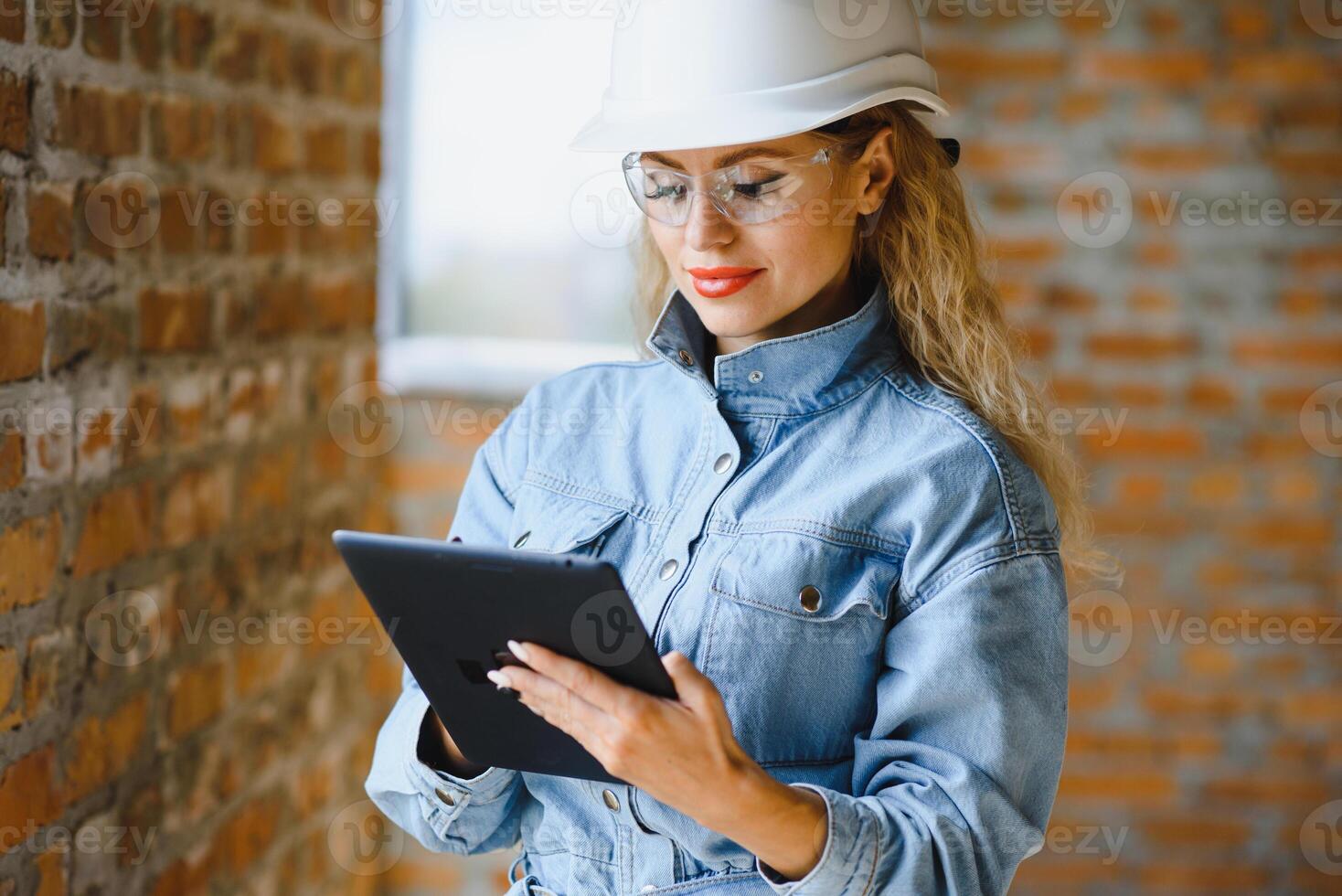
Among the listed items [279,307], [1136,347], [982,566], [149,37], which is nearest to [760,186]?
[982,566]

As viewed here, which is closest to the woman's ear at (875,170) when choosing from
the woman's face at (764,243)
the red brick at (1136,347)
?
the woman's face at (764,243)

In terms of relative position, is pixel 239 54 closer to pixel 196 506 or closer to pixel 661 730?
pixel 196 506

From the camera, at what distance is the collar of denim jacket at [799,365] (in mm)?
1362

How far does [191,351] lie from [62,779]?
0.66 m

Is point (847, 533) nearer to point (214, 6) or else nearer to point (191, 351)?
point (191, 351)

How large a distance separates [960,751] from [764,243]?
55 cm

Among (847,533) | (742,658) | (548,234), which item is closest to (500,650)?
(742,658)

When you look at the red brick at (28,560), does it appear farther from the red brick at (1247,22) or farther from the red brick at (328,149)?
the red brick at (1247,22)

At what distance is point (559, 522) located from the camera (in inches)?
55.4

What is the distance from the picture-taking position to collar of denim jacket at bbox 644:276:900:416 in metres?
1.36

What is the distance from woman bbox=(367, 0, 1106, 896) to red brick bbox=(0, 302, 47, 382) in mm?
550

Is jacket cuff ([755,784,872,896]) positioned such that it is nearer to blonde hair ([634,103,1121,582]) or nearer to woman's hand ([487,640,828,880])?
woman's hand ([487,640,828,880])

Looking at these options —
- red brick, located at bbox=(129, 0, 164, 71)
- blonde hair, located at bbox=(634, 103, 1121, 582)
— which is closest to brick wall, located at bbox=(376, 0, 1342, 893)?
blonde hair, located at bbox=(634, 103, 1121, 582)

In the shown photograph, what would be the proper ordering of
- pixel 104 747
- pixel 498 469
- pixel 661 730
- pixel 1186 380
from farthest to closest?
pixel 1186 380 < pixel 104 747 < pixel 498 469 < pixel 661 730
